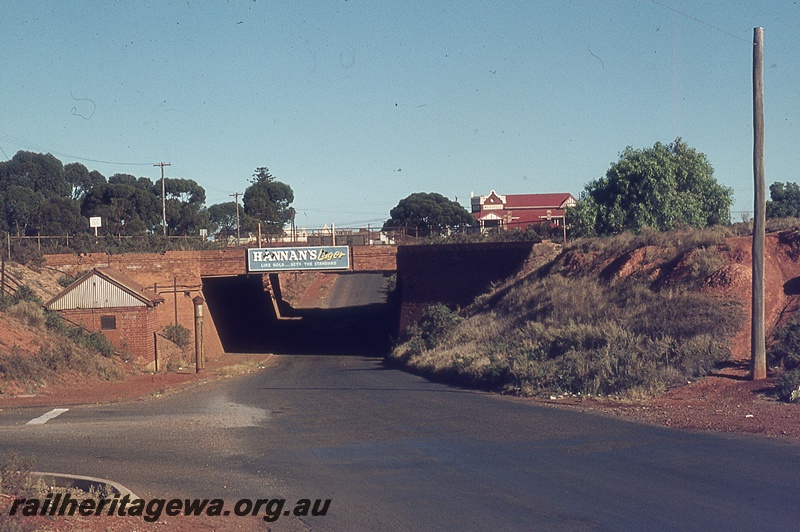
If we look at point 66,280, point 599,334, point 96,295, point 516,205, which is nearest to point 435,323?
point 599,334

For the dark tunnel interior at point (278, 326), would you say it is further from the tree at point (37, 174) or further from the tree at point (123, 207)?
the tree at point (37, 174)

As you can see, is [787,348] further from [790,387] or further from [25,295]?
[25,295]

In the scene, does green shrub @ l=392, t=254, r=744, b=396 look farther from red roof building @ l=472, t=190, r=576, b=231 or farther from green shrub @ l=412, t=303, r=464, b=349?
red roof building @ l=472, t=190, r=576, b=231

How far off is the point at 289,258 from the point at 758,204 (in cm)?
2333

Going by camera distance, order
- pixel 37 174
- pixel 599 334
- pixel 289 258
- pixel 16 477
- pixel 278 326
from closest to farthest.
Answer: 1. pixel 16 477
2. pixel 599 334
3. pixel 289 258
4. pixel 278 326
5. pixel 37 174

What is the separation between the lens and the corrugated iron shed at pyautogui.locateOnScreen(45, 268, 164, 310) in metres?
31.6

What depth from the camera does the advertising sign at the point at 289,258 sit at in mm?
36062

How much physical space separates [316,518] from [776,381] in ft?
38.8

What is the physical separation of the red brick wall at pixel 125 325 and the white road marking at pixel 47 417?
13.7m

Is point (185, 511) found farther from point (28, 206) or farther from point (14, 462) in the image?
point (28, 206)

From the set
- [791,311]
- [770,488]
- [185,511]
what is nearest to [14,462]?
[185,511]

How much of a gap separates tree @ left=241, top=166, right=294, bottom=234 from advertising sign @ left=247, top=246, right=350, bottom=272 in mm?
61030

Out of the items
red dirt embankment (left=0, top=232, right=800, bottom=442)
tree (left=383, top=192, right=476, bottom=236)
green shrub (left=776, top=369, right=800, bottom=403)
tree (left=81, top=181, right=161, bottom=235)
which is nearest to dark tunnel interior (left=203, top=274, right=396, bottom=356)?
red dirt embankment (left=0, top=232, right=800, bottom=442)

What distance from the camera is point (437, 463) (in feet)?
36.0
